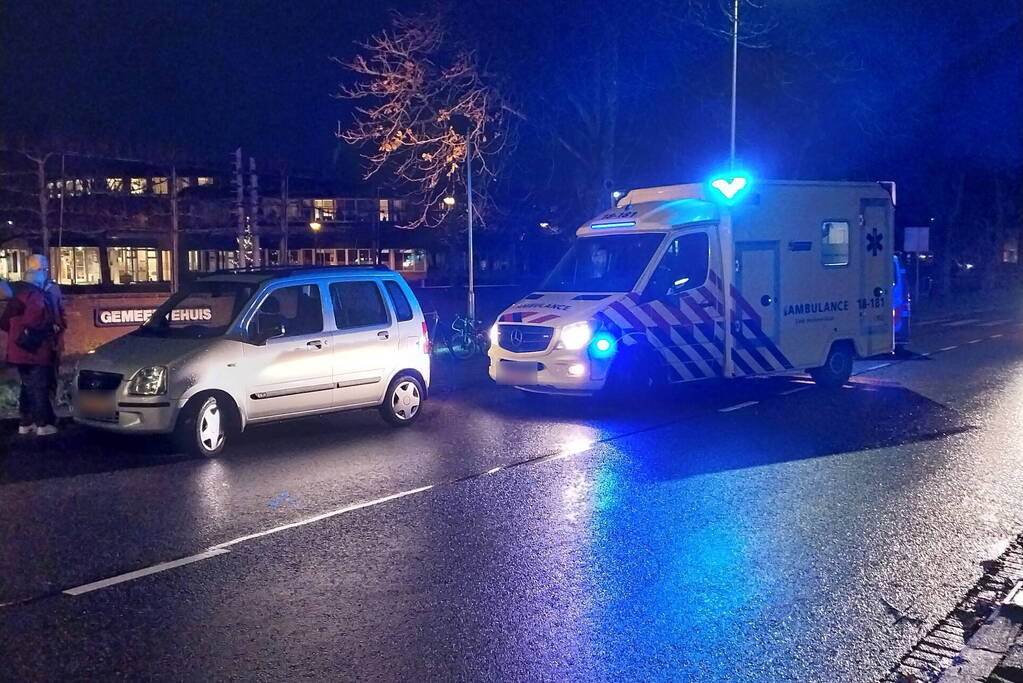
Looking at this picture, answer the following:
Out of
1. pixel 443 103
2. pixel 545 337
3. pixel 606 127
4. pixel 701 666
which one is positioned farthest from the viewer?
pixel 606 127

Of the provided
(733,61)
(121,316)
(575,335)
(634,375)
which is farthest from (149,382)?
(733,61)

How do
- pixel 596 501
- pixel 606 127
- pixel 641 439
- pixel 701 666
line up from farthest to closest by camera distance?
pixel 606 127 → pixel 641 439 → pixel 596 501 → pixel 701 666

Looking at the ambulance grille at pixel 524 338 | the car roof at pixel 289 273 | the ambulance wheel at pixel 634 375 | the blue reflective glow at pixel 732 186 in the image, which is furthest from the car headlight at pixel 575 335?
the blue reflective glow at pixel 732 186

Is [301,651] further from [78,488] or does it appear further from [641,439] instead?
[641,439]

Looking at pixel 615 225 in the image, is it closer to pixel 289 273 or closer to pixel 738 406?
pixel 738 406

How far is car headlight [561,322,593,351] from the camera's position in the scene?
12594mm

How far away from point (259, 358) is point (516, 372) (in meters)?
3.70

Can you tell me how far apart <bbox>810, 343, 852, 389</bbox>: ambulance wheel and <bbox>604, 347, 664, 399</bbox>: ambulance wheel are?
9.70 ft

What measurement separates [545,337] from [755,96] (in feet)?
50.9

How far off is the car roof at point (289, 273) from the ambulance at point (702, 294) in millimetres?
2308

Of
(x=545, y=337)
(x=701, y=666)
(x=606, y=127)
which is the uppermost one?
(x=606, y=127)

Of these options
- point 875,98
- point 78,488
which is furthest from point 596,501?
point 875,98

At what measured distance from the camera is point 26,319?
1089 cm

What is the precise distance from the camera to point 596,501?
27.4 feet
